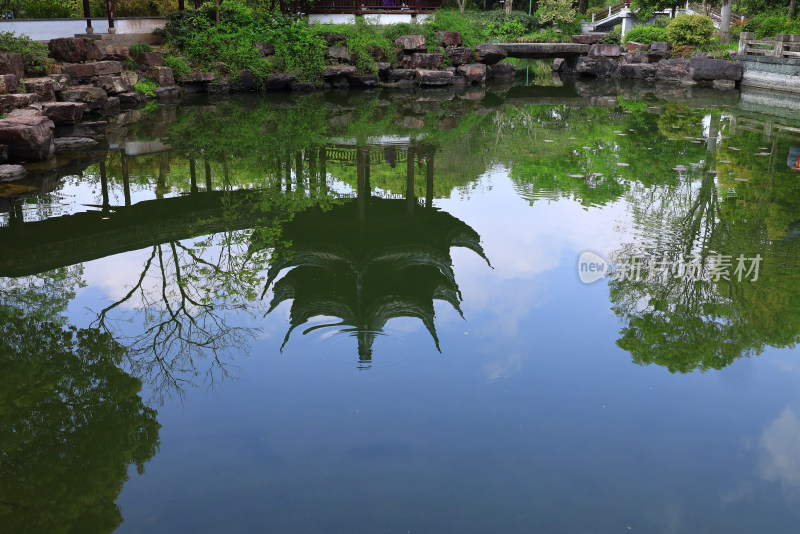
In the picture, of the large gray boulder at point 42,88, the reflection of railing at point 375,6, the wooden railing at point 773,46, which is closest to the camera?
the large gray boulder at point 42,88

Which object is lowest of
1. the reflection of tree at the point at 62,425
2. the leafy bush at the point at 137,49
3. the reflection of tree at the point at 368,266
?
the reflection of tree at the point at 62,425

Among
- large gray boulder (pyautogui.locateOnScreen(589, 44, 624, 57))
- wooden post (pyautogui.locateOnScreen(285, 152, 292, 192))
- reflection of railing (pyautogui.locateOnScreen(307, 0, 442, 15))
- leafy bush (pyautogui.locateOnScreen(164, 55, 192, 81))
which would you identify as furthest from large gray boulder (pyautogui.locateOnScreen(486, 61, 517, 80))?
wooden post (pyautogui.locateOnScreen(285, 152, 292, 192))

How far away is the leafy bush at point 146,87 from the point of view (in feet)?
65.6

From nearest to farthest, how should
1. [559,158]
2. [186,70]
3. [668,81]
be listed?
[559,158] → [186,70] → [668,81]

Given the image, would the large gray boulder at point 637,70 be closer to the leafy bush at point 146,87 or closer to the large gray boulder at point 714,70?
the large gray boulder at point 714,70

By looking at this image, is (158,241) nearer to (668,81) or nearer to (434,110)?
(434,110)

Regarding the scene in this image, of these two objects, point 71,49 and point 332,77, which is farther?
point 332,77

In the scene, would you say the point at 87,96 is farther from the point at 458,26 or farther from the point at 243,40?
the point at 458,26

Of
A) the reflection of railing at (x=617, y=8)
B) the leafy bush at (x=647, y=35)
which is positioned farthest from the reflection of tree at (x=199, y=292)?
the reflection of railing at (x=617, y=8)

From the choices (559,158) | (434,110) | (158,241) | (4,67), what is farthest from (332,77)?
(158,241)

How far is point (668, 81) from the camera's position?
1059 inches

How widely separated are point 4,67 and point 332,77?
11.8 metres

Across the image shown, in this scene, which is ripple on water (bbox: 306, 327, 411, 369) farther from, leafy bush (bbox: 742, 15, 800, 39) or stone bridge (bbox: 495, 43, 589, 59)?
leafy bush (bbox: 742, 15, 800, 39)

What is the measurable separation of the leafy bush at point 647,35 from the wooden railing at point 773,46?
6.83 m
